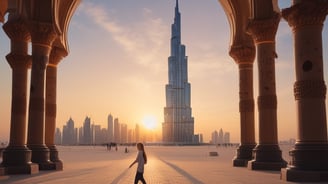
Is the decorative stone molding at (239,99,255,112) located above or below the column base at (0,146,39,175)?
above

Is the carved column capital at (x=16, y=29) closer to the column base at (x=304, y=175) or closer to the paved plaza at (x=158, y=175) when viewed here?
the paved plaza at (x=158, y=175)

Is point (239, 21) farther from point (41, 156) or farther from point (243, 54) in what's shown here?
point (41, 156)

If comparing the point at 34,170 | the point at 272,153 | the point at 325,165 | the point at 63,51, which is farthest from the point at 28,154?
the point at 325,165

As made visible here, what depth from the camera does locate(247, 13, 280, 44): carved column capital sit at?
60.1 feet

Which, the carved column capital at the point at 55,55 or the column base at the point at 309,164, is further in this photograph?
the carved column capital at the point at 55,55

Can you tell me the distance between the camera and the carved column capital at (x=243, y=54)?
21875 mm

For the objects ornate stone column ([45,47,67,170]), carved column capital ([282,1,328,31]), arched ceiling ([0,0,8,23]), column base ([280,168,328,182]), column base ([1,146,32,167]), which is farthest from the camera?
ornate stone column ([45,47,67,170])

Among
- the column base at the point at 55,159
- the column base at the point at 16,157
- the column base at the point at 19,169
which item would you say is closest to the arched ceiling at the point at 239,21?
the column base at the point at 55,159

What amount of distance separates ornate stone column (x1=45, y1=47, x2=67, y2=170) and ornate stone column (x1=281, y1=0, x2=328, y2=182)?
12759mm

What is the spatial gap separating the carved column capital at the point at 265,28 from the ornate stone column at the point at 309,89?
481 cm

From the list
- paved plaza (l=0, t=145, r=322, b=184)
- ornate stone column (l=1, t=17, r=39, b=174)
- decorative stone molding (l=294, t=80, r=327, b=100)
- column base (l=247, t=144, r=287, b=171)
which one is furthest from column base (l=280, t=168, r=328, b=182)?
ornate stone column (l=1, t=17, r=39, b=174)

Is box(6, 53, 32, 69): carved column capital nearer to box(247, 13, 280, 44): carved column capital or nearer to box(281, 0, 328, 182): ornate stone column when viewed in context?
box(247, 13, 280, 44): carved column capital

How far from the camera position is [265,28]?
18406mm

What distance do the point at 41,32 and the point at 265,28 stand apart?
10248mm
